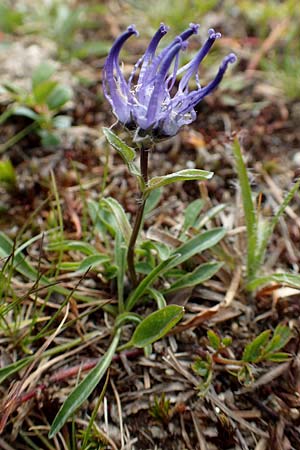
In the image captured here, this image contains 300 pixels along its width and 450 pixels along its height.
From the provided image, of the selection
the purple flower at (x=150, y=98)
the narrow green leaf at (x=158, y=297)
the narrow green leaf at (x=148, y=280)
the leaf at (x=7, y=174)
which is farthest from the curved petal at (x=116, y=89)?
the leaf at (x=7, y=174)

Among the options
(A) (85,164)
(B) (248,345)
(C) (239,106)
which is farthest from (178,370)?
(C) (239,106)

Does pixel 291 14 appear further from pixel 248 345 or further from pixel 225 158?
pixel 248 345

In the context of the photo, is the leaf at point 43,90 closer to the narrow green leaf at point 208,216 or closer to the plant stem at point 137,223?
the narrow green leaf at point 208,216

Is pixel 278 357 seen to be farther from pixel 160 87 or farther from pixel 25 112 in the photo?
pixel 25 112

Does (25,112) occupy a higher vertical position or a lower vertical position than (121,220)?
→ higher

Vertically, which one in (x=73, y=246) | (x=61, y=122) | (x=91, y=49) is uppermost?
(x=91, y=49)

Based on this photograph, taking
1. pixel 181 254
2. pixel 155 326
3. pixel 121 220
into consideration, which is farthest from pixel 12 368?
pixel 181 254
